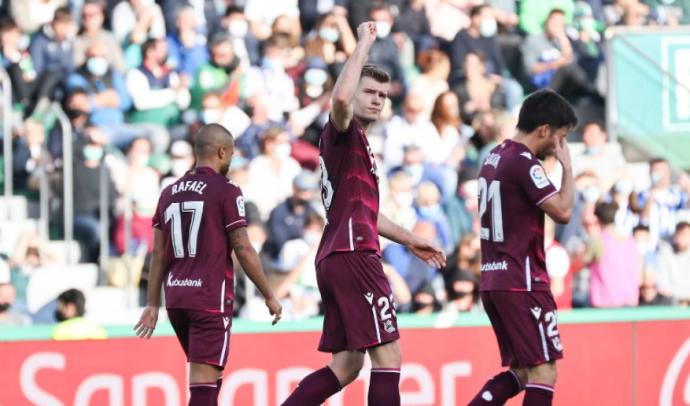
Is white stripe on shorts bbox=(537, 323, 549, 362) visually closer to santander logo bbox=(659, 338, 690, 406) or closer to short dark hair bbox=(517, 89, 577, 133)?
short dark hair bbox=(517, 89, 577, 133)

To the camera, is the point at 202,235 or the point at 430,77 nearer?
the point at 202,235

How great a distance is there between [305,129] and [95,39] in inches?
80.0

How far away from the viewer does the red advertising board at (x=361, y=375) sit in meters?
8.84

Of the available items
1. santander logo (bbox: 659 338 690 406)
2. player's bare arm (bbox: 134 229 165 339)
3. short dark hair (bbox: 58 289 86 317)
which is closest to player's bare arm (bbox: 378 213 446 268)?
player's bare arm (bbox: 134 229 165 339)

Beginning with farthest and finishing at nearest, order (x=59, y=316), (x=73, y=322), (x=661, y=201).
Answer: (x=661, y=201)
(x=59, y=316)
(x=73, y=322)

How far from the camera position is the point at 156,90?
12.6 meters

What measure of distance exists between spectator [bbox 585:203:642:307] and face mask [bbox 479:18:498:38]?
2275 millimetres

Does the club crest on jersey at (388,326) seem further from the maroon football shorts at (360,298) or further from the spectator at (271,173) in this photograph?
the spectator at (271,173)

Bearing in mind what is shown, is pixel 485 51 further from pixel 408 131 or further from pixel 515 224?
pixel 515 224

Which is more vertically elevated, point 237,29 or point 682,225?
point 237,29

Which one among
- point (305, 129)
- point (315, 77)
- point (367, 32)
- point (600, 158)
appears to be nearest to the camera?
point (367, 32)

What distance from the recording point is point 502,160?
23.7 feet

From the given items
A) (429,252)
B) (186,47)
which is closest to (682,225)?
(186,47)

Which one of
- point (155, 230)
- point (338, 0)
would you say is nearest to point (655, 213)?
point (338, 0)
